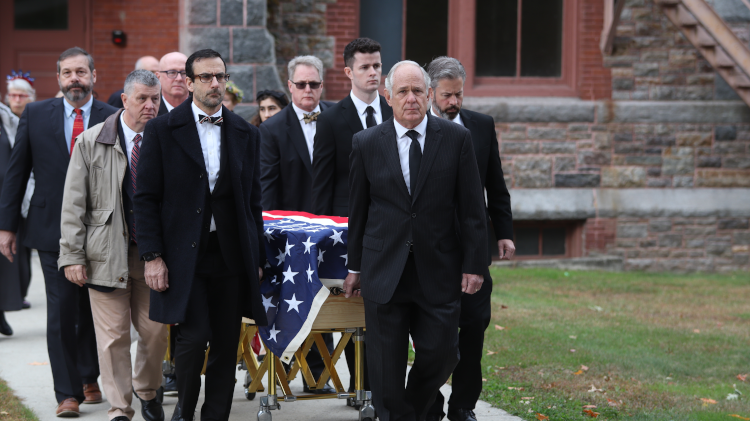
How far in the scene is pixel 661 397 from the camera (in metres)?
5.88

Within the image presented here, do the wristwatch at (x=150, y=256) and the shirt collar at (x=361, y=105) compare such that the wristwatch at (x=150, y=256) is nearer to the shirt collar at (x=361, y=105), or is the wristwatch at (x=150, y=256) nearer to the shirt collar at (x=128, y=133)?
the shirt collar at (x=128, y=133)

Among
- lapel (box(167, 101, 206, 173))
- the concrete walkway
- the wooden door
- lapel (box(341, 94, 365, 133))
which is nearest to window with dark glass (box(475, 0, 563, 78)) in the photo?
the wooden door

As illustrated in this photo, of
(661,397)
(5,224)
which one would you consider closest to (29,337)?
(5,224)

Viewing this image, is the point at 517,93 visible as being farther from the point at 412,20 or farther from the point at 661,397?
the point at 661,397

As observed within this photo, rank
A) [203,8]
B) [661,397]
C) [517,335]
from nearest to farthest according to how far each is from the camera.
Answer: [661,397] < [517,335] < [203,8]

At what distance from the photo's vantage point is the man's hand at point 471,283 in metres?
4.40

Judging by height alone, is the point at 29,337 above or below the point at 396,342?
below

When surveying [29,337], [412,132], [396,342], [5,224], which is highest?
[412,132]

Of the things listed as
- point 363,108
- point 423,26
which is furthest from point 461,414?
point 423,26

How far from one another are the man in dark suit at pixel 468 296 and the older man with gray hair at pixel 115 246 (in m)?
1.71

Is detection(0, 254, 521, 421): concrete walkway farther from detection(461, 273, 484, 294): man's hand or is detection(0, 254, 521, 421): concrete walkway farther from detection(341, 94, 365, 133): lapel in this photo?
detection(341, 94, 365, 133): lapel

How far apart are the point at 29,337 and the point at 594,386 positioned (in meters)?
5.03

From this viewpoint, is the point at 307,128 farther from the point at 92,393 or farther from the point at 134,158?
the point at 92,393

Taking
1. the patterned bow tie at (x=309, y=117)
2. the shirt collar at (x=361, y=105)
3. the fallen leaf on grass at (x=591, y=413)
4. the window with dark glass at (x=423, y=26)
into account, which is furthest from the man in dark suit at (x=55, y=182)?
the window with dark glass at (x=423, y=26)
